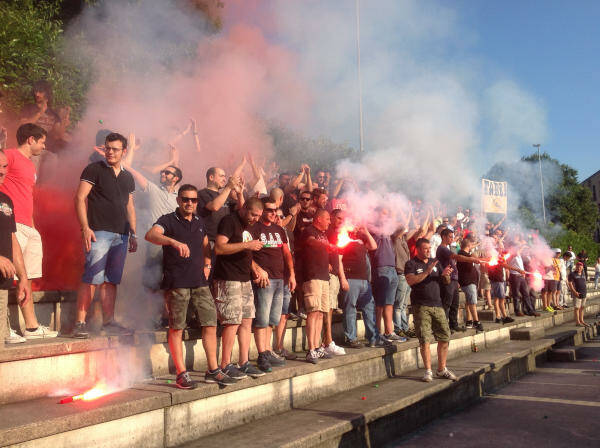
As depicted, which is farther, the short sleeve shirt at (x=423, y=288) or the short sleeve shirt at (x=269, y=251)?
the short sleeve shirt at (x=423, y=288)

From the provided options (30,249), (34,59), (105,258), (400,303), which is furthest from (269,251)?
(34,59)

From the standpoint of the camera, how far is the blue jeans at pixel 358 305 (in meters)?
6.72

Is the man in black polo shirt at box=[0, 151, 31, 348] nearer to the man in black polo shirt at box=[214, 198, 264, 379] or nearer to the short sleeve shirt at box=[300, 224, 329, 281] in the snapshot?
the man in black polo shirt at box=[214, 198, 264, 379]

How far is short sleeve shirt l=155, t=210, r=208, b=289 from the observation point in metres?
4.43

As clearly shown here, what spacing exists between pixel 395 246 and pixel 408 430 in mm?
3503

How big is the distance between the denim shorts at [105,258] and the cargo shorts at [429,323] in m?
3.87

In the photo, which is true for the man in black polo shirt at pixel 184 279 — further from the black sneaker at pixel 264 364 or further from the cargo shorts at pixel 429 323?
the cargo shorts at pixel 429 323

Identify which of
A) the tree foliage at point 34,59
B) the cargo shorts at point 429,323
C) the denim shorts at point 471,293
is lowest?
the cargo shorts at point 429,323

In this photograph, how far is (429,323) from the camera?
671 centimetres

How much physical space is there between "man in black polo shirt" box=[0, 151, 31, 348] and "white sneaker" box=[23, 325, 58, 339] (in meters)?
0.20

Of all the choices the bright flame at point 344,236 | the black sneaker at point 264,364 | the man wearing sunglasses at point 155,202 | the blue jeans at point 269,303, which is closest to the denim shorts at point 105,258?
the man wearing sunglasses at point 155,202

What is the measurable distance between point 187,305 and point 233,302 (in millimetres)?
459

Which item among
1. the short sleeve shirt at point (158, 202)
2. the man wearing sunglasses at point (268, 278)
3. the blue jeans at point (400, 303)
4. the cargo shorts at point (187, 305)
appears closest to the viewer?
the cargo shorts at point (187, 305)

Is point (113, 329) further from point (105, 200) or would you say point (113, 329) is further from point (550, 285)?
point (550, 285)
